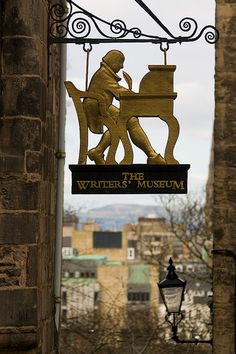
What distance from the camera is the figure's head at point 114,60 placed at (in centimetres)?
765

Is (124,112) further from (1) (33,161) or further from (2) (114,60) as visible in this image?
(1) (33,161)

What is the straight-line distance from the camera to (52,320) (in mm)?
8539

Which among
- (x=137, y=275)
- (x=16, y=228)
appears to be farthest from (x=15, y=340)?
(x=137, y=275)

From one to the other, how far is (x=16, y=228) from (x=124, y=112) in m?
1.14

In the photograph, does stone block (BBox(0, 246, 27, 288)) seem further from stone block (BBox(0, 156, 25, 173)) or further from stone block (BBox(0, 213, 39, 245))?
stone block (BBox(0, 156, 25, 173))

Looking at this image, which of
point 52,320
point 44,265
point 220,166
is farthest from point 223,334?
point 44,265

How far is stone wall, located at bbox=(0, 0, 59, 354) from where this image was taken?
7.34 metres

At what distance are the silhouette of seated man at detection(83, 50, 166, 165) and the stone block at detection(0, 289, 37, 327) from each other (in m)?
1.08

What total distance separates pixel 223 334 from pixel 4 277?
407 centimetres

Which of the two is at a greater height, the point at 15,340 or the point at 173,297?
the point at 173,297

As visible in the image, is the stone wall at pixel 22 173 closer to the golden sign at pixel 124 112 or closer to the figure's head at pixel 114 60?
the golden sign at pixel 124 112

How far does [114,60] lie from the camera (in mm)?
7656

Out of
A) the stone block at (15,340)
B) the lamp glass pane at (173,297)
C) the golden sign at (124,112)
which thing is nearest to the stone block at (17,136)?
the golden sign at (124,112)

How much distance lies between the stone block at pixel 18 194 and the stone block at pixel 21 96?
49 centimetres
